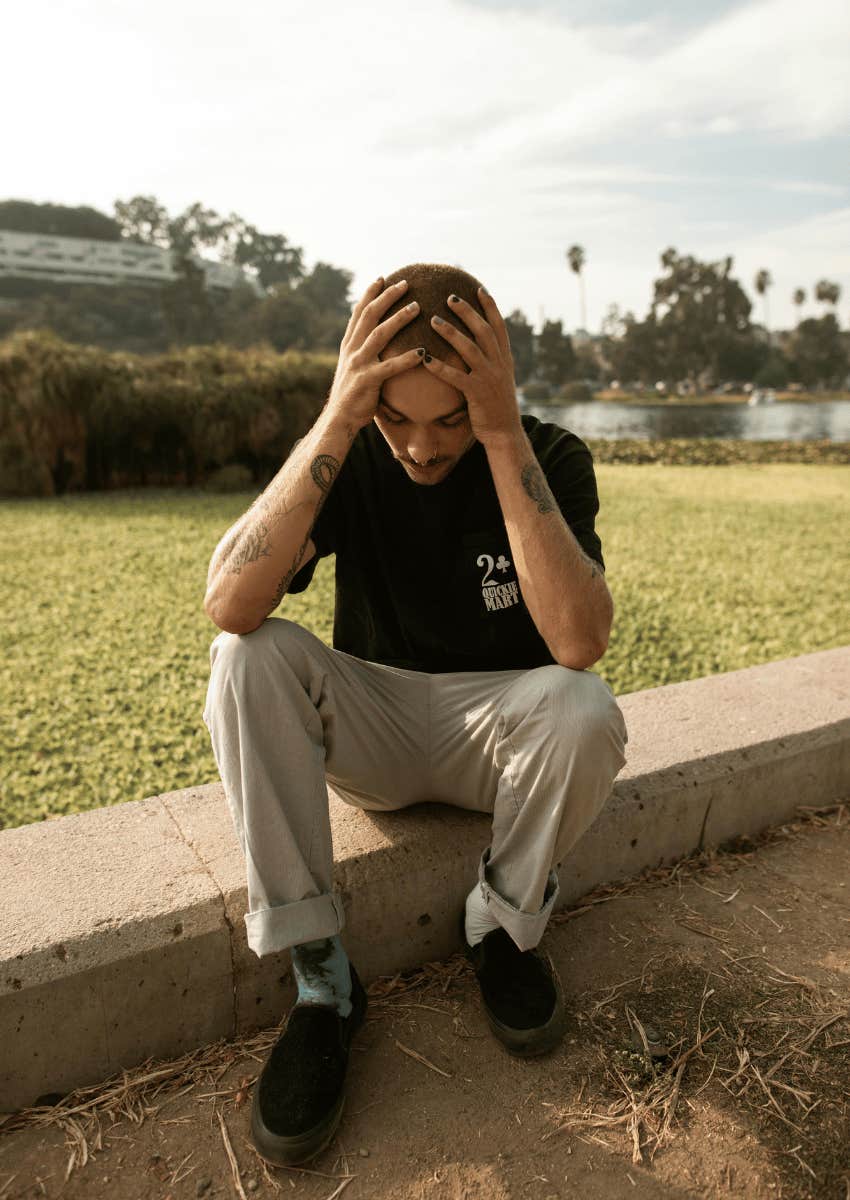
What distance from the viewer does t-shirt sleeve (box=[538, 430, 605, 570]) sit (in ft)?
6.45

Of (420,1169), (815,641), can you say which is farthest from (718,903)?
(815,641)

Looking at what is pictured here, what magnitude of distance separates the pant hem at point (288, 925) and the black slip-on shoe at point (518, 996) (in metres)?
0.37

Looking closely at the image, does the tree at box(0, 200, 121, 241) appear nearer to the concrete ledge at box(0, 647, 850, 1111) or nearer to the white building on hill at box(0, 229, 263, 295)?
the white building on hill at box(0, 229, 263, 295)

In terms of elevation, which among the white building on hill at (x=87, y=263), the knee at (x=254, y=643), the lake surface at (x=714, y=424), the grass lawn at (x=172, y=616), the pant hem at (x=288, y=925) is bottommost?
the lake surface at (x=714, y=424)

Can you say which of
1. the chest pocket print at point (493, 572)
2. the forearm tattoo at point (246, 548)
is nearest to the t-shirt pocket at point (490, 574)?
the chest pocket print at point (493, 572)

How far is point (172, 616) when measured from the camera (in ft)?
17.4

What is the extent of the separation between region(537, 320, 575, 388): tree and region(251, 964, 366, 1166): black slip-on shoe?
57074mm

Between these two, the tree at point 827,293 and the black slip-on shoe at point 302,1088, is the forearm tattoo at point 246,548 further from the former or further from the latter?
the tree at point 827,293

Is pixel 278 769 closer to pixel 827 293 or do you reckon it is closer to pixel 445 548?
pixel 445 548

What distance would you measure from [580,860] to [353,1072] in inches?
30.7

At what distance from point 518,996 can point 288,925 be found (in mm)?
507

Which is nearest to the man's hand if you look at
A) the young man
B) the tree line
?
the young man

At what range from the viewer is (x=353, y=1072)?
1.70 m

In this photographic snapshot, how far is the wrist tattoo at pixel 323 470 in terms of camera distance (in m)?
1.80
